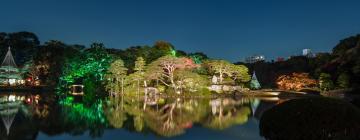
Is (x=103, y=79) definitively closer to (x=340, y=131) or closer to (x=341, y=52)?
(x=341, y=52)

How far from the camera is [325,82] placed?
40.5 metres

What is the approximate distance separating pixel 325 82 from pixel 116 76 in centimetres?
2402

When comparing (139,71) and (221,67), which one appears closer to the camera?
(139,71)

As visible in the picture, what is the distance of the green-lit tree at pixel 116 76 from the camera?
119 ft

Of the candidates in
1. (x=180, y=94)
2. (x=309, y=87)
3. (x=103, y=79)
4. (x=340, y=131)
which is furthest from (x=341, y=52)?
(x=340, y=131)

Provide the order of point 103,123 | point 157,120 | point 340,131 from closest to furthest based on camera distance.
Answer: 1. point 340,131
2. point 103,123
3. point 157,120

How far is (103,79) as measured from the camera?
4044 centimetres

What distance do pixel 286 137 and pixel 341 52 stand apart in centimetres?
3616

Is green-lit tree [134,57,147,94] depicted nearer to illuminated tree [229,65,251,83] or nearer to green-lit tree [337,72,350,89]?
illuminated tree [229,65,251,83]

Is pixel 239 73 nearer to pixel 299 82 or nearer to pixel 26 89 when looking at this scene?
pixel 299 82

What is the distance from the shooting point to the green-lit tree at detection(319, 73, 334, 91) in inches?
1580

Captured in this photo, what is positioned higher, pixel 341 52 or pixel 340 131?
pixel 341 52

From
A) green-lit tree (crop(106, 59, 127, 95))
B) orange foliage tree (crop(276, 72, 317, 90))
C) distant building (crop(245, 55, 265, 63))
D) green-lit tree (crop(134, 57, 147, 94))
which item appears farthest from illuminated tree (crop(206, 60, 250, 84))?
distant building (crop(245, 55, 265, 63))

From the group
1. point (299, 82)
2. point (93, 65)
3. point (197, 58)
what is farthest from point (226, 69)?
point (93, 65)
